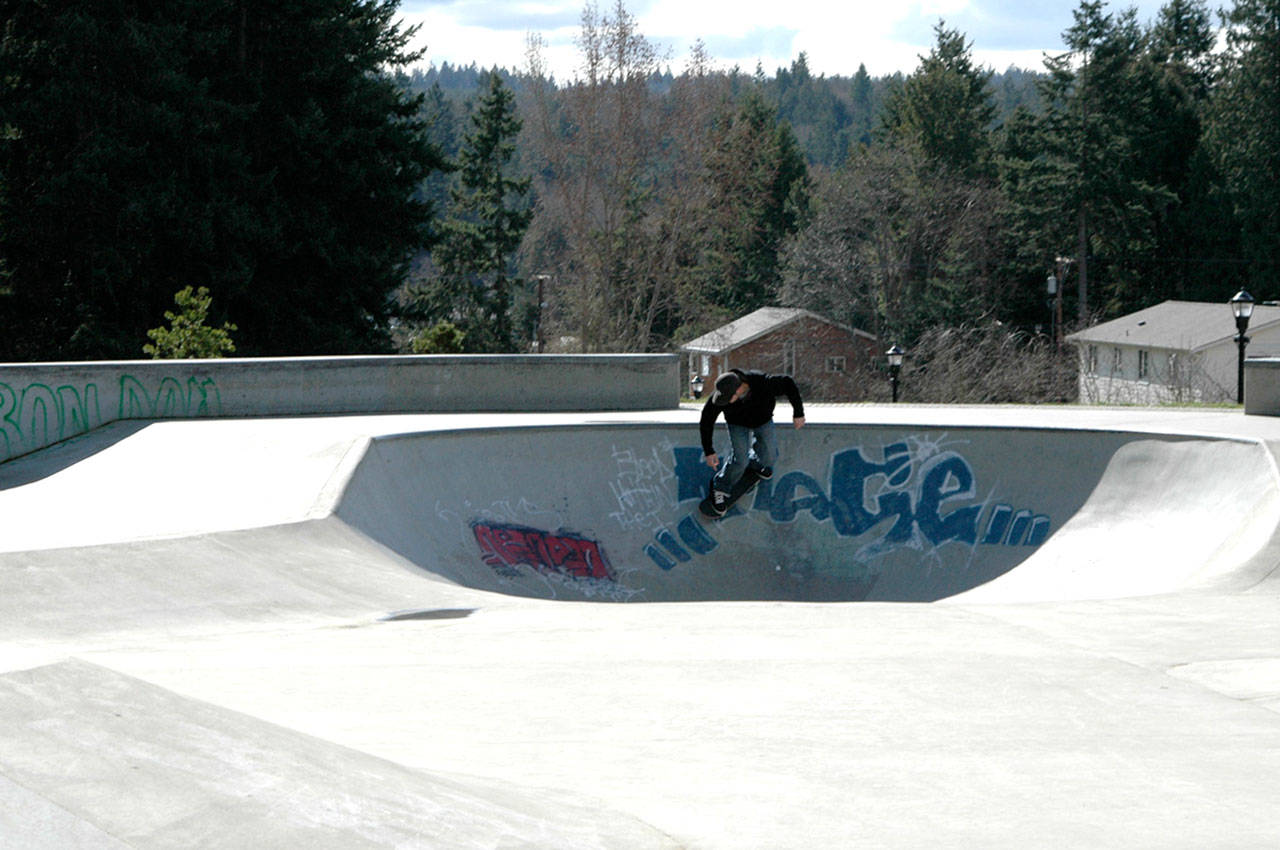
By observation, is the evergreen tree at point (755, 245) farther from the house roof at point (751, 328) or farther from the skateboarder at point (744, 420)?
the skateboarder at point (744, 420)

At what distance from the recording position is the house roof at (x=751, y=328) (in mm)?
52531

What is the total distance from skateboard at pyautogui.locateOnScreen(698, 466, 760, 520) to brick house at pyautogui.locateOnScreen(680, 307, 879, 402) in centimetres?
3955

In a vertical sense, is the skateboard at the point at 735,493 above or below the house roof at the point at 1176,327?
below

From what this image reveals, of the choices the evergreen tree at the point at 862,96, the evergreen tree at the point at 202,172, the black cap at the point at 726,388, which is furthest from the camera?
the evergreen tree at the point at 862,96

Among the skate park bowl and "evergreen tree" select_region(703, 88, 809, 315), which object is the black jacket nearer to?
the skate park bowl

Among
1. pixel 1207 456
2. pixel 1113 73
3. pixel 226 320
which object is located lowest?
pixel 1207 456

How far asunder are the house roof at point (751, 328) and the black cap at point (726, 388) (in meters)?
38.8

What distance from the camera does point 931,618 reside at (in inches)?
314

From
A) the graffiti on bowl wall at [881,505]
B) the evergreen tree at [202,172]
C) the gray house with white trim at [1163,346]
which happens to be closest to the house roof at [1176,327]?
the gray house with white trim at [1163,346]

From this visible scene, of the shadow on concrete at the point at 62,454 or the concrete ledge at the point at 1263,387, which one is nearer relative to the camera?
the shadow on concrete at the point at 62,454

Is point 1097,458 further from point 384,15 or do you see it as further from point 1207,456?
point 384,15

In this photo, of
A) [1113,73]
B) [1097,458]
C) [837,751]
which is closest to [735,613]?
[837,751]

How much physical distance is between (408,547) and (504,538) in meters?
1.40

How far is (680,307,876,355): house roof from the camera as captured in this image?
52.5 m
